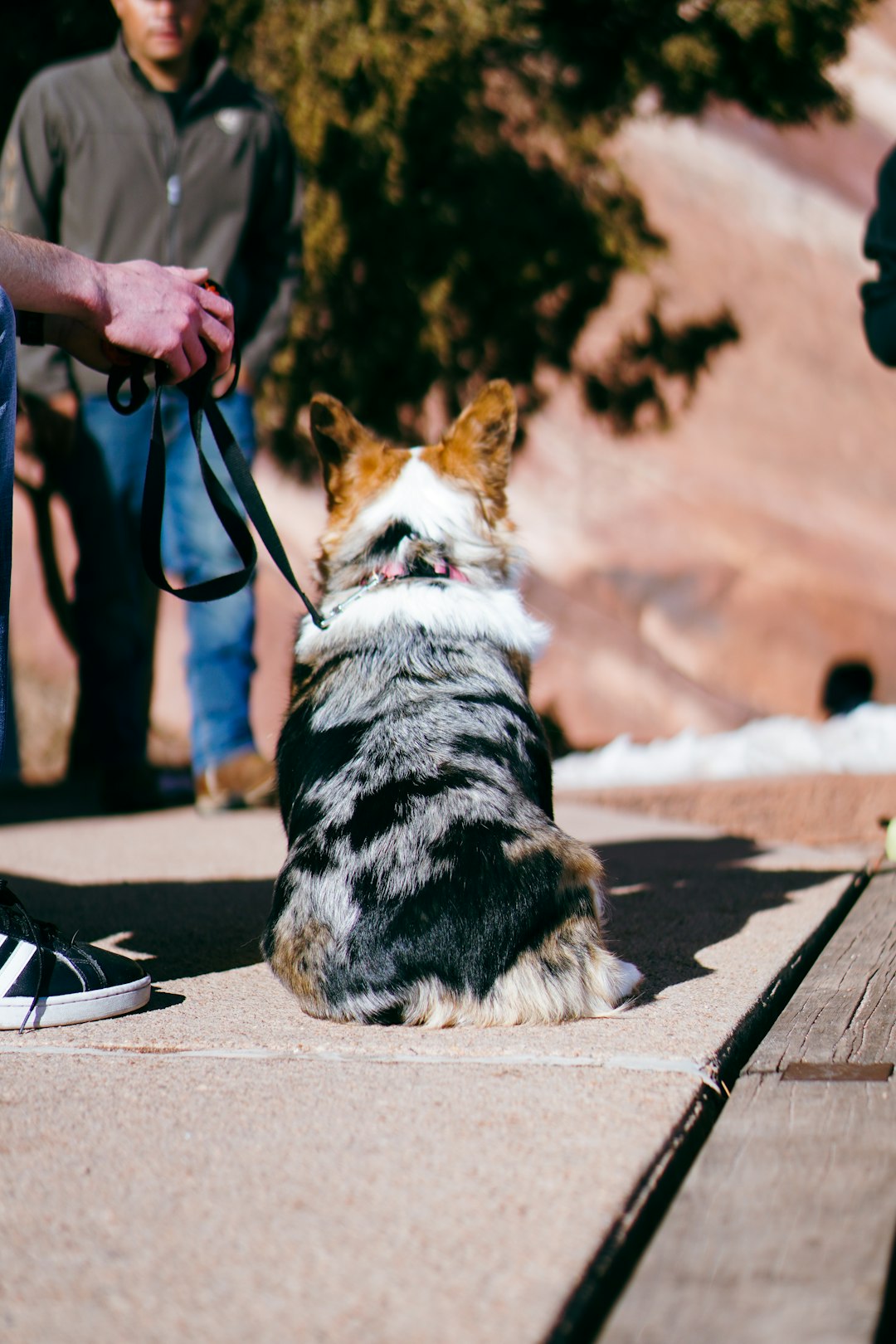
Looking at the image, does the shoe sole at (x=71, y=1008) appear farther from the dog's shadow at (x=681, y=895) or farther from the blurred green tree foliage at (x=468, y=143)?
the blurred green tree foliage at (x=468, y=143)

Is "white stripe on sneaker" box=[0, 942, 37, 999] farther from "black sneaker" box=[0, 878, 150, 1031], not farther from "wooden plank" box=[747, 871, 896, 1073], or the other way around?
"wooden plank" box=[747, 871, 896, 1073]

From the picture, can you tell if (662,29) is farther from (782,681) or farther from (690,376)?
(782,681)

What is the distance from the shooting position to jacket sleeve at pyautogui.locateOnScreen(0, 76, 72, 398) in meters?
4.87

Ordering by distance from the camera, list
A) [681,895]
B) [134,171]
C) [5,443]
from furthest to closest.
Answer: [134,171], [681,895], [5,443]

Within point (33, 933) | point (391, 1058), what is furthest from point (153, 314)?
point (391, 1058)

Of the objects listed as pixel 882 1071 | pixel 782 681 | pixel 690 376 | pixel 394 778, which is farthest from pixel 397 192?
pixel 782 681

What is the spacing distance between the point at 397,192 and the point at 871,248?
2.40 metres

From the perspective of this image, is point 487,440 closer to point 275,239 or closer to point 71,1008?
point 71,1008

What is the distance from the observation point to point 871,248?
190 inches

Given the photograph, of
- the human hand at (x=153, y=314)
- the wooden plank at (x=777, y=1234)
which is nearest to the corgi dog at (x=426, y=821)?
the wooden plank at (x=777, y=1234)

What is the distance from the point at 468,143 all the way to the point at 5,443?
5081 millimetres

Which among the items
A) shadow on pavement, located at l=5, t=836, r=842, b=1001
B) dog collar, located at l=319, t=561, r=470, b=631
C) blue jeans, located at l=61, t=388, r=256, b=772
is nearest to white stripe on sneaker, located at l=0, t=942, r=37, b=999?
shadow on pavement, located at l=5, t=836, r=842, b=1001

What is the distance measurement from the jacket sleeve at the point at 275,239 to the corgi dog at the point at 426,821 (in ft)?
7.39

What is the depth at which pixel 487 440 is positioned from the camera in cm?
330
